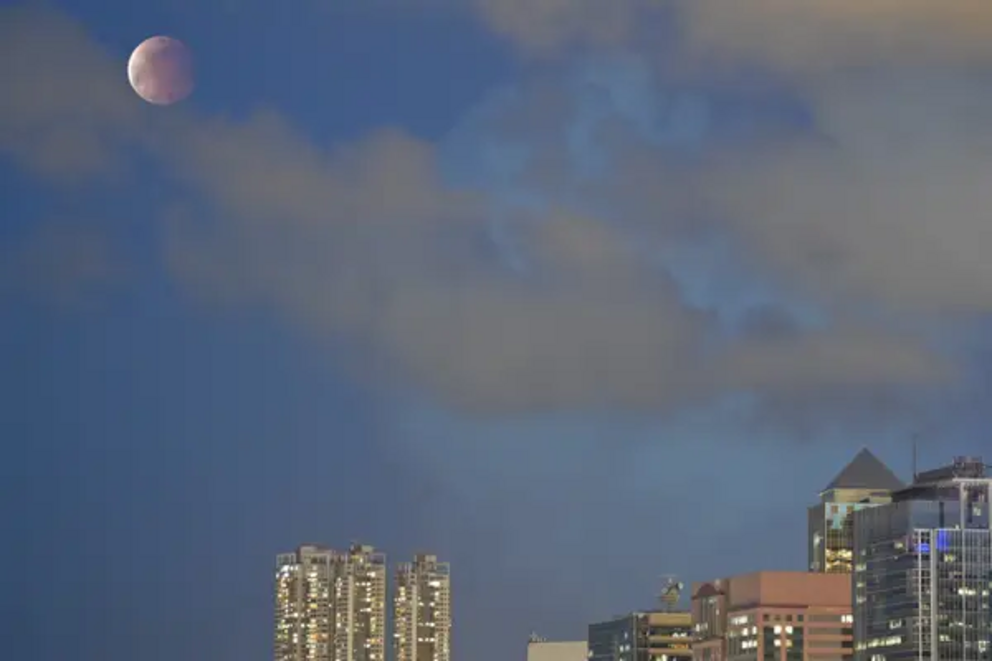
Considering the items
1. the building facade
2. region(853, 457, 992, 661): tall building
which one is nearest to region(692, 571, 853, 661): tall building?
region(853, 457, 992, 661): tall building

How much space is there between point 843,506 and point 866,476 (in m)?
4.10

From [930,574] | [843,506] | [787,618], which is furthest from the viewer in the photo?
[843,506]

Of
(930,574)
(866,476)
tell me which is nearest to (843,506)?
(866,476)

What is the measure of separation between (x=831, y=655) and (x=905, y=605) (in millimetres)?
22849

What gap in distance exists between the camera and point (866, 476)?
186m

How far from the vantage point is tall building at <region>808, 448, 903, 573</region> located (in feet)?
596

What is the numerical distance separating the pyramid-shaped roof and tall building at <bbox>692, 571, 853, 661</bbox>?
1831 cm

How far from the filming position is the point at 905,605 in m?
138

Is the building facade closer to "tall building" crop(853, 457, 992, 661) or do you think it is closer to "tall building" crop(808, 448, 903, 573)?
"tall building" crop(808, 448, 903, 573)

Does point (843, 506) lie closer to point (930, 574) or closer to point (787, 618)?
point (787, 618)

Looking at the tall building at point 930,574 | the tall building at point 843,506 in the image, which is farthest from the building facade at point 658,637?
the tall building at point 930,574

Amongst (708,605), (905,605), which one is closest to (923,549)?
(905,605)

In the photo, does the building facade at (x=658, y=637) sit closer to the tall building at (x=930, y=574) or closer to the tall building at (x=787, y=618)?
the tall building at (x=787, y=618)

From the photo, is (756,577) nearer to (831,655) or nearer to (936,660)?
(831,655)
